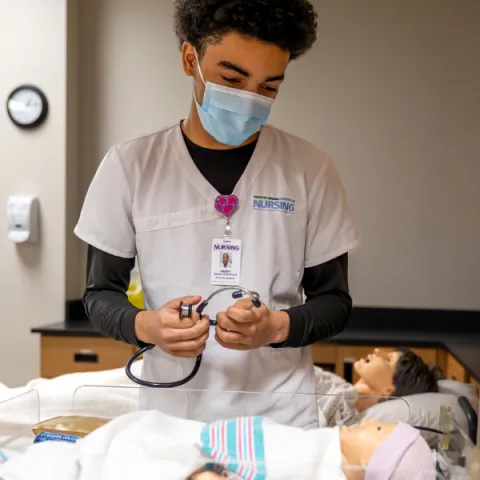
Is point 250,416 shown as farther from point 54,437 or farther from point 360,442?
point 54,437

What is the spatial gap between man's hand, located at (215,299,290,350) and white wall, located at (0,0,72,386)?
1.98 metres

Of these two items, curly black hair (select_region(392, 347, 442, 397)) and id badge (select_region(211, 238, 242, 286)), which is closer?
id badge (select_region(211, 238, 242, 286))

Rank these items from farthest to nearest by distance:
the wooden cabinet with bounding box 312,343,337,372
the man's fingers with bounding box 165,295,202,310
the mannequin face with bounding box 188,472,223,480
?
1. the wooden cabinet with bounding box 312,343,337,372
2. the man's fingers with bounding box 165,295,202,310
3. the mannequin face with bounding box 188,472,223,480

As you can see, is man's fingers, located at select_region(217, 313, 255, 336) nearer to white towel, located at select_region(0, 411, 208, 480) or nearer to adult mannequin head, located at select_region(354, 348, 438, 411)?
white towel, located at select_region(0, 411, 208, 480)

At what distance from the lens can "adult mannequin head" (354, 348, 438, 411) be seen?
225 cm

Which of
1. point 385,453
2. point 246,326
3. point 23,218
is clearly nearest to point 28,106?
point 23,218

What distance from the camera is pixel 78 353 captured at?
268 cm

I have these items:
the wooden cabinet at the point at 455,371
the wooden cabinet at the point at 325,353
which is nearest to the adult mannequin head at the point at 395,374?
the wooden cabinet at the point at 455,371

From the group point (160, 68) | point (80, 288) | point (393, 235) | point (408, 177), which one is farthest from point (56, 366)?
point (408, 177)

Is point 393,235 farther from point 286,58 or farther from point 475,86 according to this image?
point 286,58

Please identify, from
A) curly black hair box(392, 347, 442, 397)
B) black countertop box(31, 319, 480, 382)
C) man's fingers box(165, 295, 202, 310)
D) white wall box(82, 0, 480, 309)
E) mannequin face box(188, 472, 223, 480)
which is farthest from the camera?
white wall box(82, 0, 480, 309)

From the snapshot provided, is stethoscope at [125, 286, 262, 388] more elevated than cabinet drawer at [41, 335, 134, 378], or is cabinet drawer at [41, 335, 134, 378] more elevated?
stethoscope at [125, 286, 262, 388]

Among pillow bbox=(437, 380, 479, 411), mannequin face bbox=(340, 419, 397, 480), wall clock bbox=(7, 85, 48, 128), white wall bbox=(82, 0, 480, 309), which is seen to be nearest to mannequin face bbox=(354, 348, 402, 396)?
pillow bbox=(437, 380, 479, 411)

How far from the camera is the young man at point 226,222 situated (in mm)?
1064
